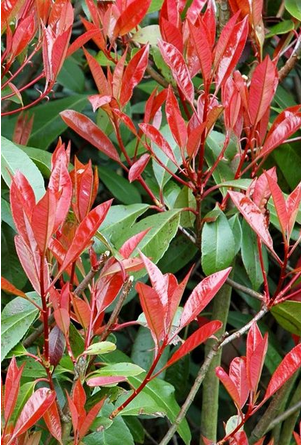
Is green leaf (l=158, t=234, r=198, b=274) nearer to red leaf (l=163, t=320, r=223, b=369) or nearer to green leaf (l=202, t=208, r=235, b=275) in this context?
green leaf (l=202, t=208, r=235, b=275)

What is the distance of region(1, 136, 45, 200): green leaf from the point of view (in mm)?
947

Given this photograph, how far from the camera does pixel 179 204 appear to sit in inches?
42.9

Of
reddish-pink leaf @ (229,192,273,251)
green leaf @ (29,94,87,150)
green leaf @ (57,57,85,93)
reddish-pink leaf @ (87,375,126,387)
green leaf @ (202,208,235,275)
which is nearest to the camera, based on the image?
reddish-pink leaf @ (87,375,126,387)

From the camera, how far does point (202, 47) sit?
933 mm

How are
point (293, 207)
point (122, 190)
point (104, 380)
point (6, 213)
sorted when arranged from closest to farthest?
point (104, 380)
point (293, 207)
point (6, 213)
point (122, 190)

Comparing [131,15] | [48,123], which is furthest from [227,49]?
[48,123]

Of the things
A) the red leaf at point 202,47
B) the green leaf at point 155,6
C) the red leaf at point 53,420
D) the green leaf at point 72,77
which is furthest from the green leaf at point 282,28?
the red leaf at point 53,420

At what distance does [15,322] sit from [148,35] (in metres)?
0.54

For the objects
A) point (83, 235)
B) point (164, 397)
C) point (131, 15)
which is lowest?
point (164, 397)

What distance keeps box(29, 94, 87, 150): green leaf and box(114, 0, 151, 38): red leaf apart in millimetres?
422

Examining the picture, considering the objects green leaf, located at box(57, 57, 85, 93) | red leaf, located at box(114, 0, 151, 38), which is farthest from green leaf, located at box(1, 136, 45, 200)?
green leaf, located at box(57, 57, 85, 93)

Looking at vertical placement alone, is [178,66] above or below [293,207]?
above

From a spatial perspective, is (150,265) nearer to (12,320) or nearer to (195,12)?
(12,320)

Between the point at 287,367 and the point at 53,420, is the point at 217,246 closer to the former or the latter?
the point at 287,367
